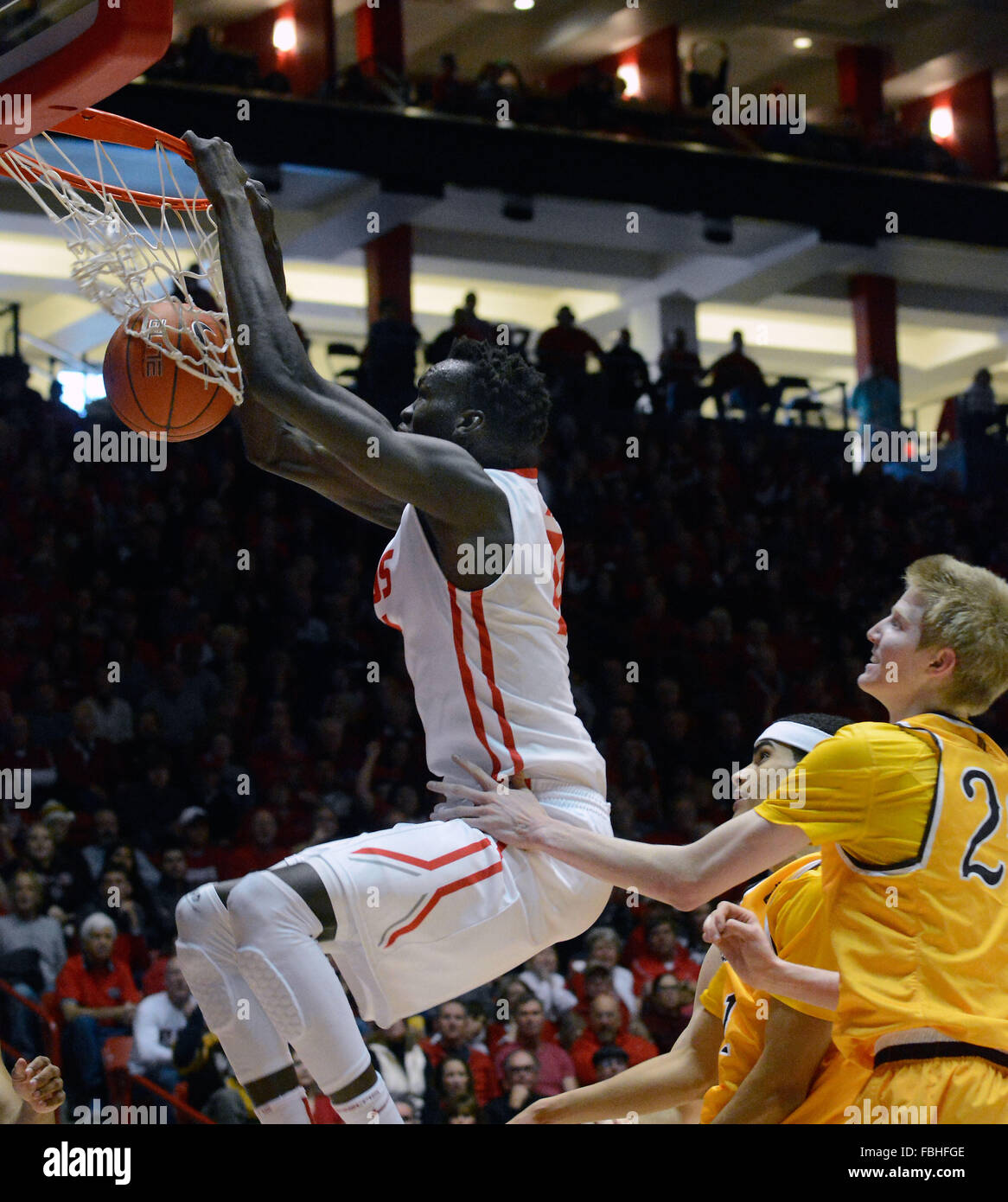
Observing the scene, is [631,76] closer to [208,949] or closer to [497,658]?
[497,658]

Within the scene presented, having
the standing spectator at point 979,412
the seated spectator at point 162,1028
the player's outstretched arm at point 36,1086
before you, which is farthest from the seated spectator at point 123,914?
the standing spectator at point 979,412

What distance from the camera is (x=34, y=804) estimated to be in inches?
319

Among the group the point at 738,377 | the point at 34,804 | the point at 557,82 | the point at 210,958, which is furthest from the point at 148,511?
the point at 557,82

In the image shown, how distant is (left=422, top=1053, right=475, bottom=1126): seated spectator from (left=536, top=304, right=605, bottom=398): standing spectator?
7.28m

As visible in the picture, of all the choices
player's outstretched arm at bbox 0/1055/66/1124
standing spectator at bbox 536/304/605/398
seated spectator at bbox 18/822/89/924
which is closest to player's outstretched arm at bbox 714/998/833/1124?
player's outstretched arm at bbox 0/1055/66/1124

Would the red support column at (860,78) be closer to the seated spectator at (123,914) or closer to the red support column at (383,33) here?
the red support column at (383,33)

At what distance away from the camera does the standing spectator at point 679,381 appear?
14031 mm

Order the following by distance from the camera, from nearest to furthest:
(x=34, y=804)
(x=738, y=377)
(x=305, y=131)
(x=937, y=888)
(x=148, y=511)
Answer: (x=937, y=888) → (x=34, y=804) → (x=148, y=511) → (x=305, y=131) → (x=738, y=377)

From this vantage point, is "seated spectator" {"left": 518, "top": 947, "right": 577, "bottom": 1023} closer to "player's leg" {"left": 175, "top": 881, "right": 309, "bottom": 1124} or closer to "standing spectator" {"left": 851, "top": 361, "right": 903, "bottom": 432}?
"player's leg" {"left": 175, "top": 881, "right": 309, "bottom": 1124}

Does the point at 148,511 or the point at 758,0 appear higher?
the point at 758,0

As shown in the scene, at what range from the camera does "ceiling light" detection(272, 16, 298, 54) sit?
15.5 m

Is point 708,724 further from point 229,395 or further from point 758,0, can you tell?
point 758,0
